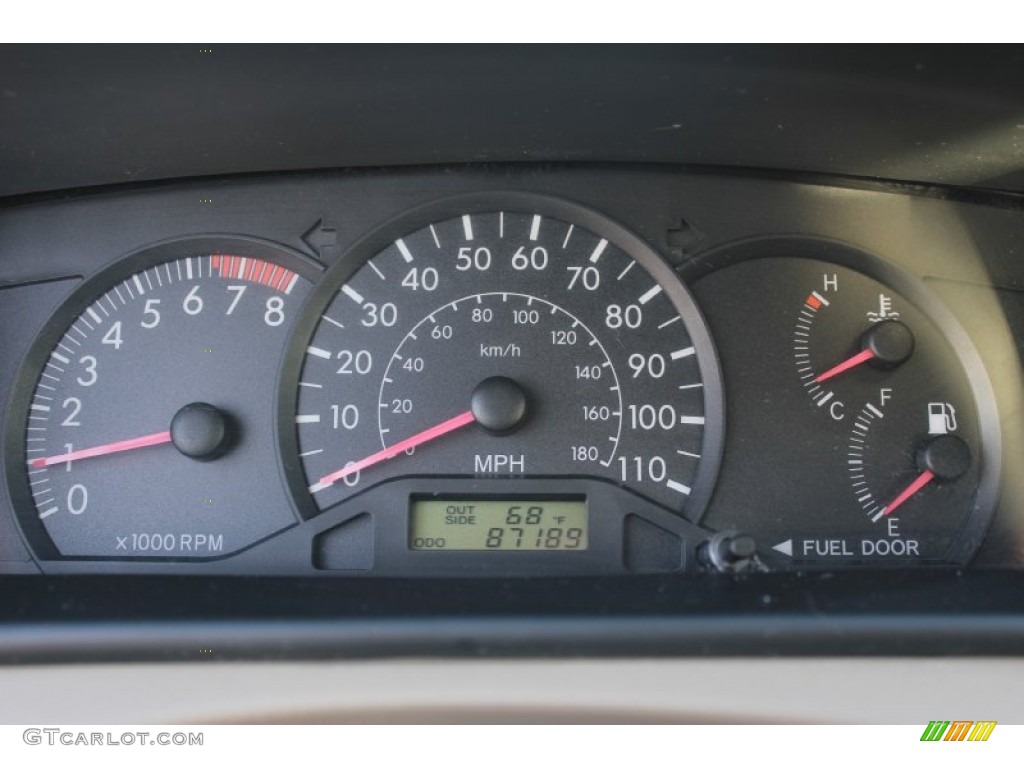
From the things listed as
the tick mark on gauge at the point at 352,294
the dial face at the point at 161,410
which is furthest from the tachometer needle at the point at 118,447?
the tick mark on gauge at the point at 352,294

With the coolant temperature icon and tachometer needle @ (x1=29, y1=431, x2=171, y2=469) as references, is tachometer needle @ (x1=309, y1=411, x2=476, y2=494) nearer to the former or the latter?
tachometer needle @ (x1=29, y1=431, x2=171, y2=469)

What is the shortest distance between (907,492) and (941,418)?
24 cm

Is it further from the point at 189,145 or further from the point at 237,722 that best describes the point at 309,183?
the point at 237,722

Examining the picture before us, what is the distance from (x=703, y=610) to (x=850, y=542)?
94cm

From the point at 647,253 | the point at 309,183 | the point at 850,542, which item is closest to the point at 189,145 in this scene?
the point at 309,183

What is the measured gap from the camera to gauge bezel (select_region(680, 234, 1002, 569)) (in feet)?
10.6

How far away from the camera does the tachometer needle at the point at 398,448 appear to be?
3.12 metres

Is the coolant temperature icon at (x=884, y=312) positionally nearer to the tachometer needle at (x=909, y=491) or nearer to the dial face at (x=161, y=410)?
the tachometer needle at (x=909, y=491)

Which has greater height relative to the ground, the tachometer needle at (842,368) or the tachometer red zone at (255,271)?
the tachometer red zone at (255,271)

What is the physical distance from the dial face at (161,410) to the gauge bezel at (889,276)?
1175 mm

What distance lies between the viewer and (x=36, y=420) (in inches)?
129

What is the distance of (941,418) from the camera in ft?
10.5
